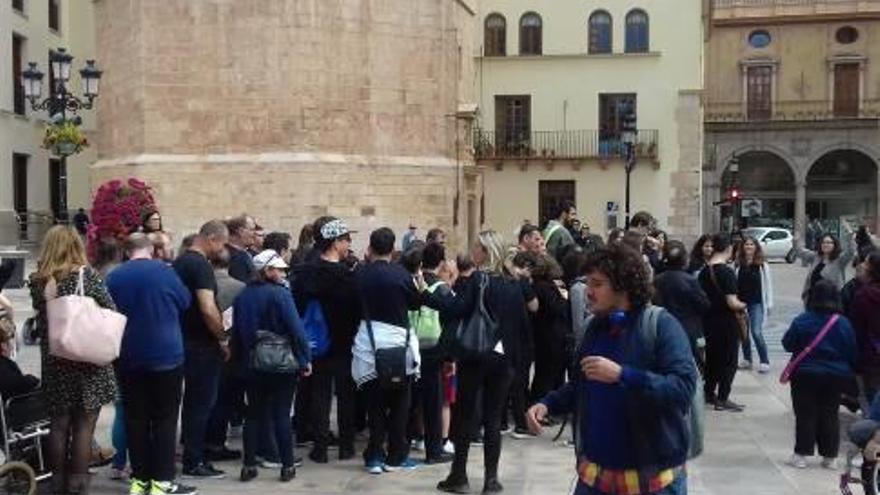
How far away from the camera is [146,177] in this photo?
68.7ft

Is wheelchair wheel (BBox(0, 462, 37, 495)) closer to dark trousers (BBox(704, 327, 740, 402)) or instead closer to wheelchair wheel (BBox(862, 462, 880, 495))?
wheelchair wheel (BBox(862, 462, 880, 495))

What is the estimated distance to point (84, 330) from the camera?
6441 mm

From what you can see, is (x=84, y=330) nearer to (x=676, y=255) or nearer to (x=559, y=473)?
(x=559, y=473)

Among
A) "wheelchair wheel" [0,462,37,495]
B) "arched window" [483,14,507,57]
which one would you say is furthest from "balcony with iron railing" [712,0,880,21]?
"wheelchair wheel" [0,462,37,495]

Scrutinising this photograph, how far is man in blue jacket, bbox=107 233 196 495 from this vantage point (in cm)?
680

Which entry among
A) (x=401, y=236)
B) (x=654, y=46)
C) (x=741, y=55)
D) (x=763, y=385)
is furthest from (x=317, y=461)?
Result: (x=741, y=55)

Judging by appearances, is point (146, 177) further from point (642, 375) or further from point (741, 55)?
point (741, 55)

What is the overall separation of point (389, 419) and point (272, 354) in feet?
3.79

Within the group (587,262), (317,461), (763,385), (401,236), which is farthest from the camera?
(401,236)

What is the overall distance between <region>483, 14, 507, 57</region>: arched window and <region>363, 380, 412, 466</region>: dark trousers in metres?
36.8

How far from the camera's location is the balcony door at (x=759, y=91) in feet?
189

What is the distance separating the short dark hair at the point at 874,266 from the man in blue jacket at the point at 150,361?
17.5 ft

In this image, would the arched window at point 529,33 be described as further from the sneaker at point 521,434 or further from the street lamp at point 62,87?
the sneaker at point 521,434

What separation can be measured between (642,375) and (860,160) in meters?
58.0
